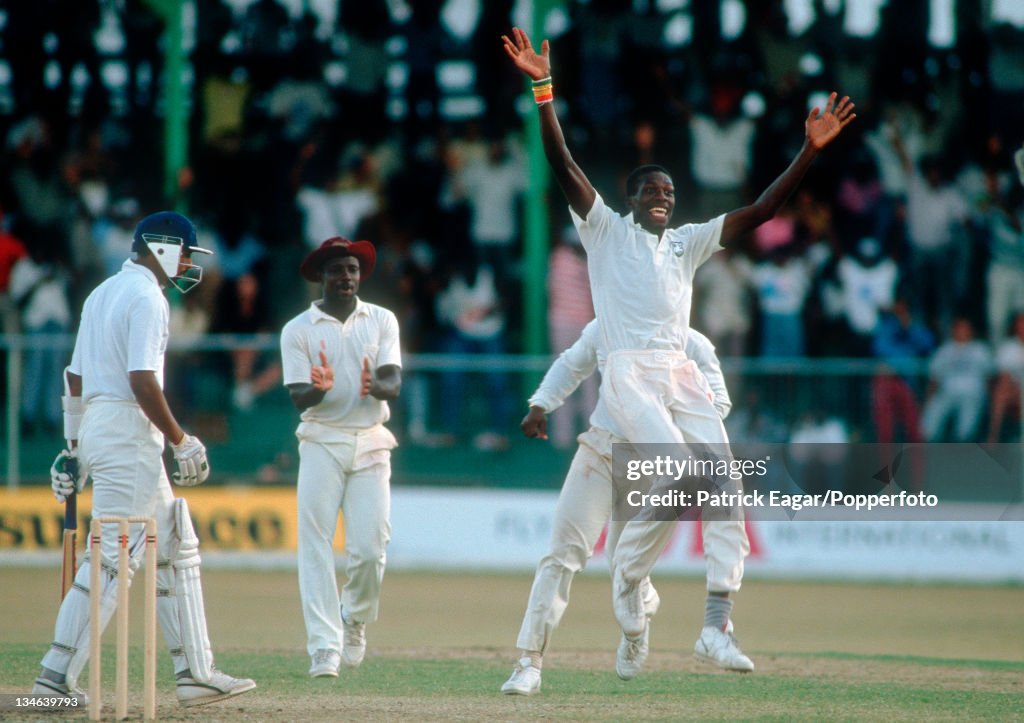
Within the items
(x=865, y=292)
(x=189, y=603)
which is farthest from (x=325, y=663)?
(x=865, y=292)

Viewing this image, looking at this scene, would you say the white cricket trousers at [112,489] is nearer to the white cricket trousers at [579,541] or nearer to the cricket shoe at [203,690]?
the cricket shoe at [203,690]

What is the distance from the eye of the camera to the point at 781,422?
16094 millimetres

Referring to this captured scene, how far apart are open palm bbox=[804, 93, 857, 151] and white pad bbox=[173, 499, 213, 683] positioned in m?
3.77

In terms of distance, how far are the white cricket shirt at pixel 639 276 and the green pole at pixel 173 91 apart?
10897 mm

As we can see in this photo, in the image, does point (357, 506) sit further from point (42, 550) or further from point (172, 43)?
point (172, 43)

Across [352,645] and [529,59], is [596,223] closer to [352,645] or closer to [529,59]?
[529,59]

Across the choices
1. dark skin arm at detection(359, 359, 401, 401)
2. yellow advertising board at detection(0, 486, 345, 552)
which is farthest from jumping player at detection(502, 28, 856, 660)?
yellow advertising board at detection(0, 486, 345, 552)

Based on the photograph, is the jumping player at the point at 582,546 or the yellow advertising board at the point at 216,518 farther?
the yellow advertising board at the point at 216,518

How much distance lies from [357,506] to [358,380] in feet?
2.52

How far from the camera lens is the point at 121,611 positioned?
7160mm

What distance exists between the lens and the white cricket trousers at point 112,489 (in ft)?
25.3

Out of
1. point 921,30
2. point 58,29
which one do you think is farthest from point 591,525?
point 58,29

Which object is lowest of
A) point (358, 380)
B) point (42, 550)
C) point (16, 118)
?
point (42, 550)

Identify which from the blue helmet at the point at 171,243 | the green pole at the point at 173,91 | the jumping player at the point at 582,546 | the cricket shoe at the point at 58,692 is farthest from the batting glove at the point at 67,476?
the green pole at the point at 173,91
